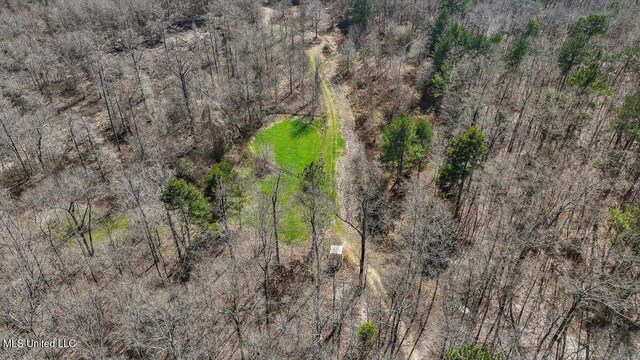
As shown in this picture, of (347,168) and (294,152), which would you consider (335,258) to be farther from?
(294,152)

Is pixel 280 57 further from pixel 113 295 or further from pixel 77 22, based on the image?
pixel 113 295

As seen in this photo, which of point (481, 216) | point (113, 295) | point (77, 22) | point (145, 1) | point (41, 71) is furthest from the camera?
point (145, 1)

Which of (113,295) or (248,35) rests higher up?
(248,35)

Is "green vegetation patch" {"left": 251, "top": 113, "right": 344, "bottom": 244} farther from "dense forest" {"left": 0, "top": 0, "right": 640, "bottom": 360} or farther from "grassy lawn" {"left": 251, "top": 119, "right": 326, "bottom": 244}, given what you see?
"dense forest" {"left": 0, "top": 0, "right": 640, "bottom": 360}

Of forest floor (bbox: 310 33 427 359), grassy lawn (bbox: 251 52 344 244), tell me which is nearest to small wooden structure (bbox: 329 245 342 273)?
forest floor (bbox: 310 33 427 359)

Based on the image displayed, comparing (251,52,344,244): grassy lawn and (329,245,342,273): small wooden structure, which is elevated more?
(251,52,344,244): grassy lawn

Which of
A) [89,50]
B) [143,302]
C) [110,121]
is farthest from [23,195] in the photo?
[89,50]
